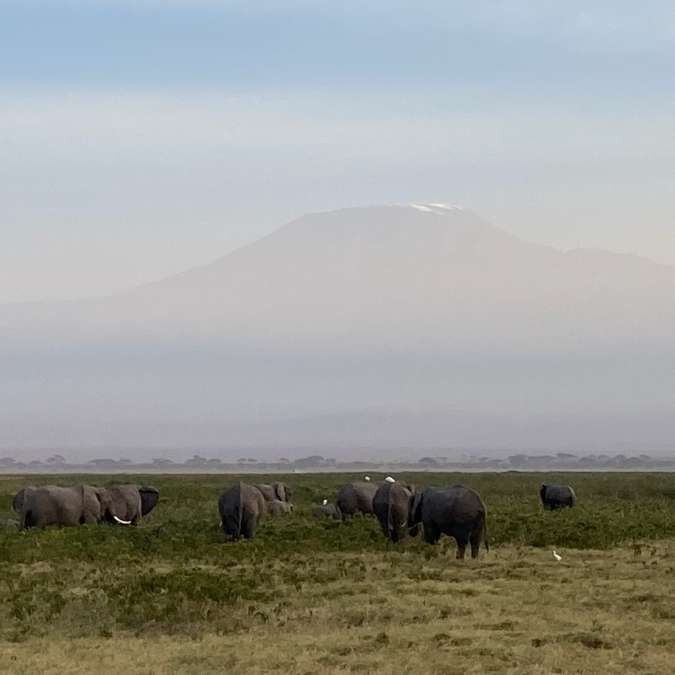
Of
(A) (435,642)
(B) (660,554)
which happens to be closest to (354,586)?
(A) (435,642)

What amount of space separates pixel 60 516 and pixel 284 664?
24189 millimetres

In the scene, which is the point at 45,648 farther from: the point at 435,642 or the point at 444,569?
the point at 444,569

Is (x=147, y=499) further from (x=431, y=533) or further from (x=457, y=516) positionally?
(x=457, y=516)

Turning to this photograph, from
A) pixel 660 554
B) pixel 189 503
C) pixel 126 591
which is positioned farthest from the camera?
pixel 189 503

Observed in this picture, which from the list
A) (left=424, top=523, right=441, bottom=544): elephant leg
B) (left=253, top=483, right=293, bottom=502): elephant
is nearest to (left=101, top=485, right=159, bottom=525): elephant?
(left=253, top=483, right=293, bottom=502): elephant

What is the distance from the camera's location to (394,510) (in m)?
37.8

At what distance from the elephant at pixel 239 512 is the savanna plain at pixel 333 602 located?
82 cm

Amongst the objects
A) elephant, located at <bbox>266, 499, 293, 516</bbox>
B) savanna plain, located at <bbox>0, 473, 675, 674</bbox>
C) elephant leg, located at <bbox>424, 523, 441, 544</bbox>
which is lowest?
savanna plain, located at <bbox>0, 473, 675, 674</bbox>

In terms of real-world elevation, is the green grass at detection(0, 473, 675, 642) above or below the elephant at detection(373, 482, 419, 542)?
below

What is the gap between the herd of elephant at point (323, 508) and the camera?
32062 mm

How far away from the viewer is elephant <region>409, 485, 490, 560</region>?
31.7 m

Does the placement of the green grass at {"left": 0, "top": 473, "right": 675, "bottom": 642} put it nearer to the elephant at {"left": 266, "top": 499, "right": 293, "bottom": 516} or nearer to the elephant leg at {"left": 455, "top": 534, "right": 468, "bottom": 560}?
the elephant leg at {"left": 455, "top": 534, "right": 468, "bottom": 560}

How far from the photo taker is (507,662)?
60.7 feet

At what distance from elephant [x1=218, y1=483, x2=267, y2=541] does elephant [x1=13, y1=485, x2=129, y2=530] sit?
603cm
